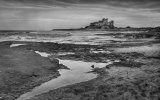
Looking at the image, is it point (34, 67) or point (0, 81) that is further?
point (34, 67)

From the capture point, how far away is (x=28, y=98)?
9.94 meters

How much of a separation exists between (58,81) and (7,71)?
396 cm

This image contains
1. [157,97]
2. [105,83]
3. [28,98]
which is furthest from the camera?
[105,83]

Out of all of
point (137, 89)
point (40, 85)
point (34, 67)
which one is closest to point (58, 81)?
point (40, 85)

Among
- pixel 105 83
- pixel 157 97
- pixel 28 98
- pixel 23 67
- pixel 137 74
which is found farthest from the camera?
pixel 23 67

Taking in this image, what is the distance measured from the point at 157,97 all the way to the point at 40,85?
650cm

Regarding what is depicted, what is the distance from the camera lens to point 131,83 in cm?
1159

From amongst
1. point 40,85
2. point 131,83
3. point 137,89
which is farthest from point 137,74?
point 40,85

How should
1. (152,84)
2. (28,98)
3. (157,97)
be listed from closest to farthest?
(157,97)
(28,98)
(152,84)

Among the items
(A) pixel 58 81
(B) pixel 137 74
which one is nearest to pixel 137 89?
(B) pixel 137 74

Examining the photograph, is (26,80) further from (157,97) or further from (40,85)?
(157,97)

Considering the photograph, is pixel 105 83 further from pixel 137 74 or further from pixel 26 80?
pixel 26 80

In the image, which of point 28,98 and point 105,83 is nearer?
point 28,98

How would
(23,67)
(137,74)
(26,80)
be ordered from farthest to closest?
(23,67)
(137,74)
(26,80)
